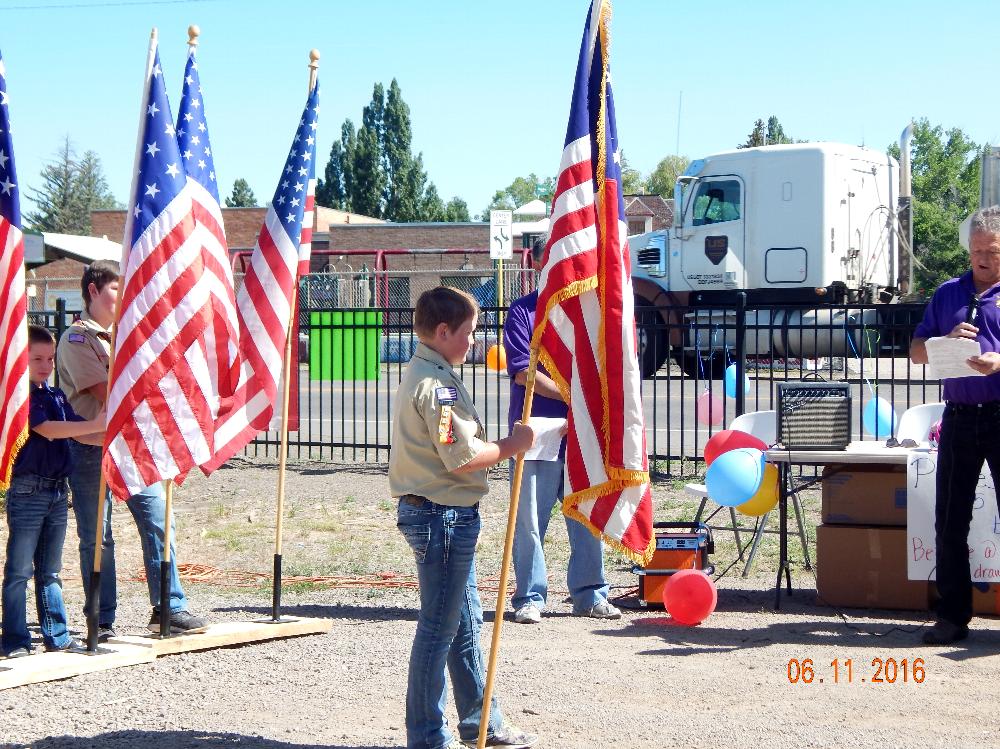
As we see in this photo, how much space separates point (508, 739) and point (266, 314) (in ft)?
9.37

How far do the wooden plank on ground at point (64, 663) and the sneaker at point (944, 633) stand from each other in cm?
393

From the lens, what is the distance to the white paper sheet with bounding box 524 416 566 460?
635 centimetres

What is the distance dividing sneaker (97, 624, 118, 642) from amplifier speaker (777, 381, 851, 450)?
3.94 metres

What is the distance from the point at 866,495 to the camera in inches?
295

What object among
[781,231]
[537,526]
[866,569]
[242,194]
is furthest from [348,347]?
[242,194]

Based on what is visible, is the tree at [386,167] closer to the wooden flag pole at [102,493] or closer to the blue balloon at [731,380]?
the blue balloon at [731,380]

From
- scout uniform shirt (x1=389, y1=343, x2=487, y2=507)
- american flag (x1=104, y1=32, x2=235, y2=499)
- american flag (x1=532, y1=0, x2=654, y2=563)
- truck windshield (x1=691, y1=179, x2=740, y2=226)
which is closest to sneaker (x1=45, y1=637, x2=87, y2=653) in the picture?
american flag (x1=104, y1=32, x2=235, y2=499)

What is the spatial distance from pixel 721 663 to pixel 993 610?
203 centimetres

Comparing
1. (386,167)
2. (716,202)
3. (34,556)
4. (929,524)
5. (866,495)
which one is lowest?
(34,556)

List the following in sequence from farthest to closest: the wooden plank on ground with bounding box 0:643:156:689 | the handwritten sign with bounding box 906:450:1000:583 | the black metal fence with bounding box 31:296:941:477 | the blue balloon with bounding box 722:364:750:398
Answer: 1. the blue balloon with bounding box 722:364:750:398
2. the black metal fence with bounding box 31:296:941:477
3. the handwritten sign with bounding box 906:450:1000:583
4. the wooden plank on ground with bounding box 0:643:156:689

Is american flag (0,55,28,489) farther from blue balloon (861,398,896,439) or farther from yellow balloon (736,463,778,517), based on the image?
blue balloon (861,398,896,439)

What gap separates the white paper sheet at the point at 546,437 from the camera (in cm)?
635

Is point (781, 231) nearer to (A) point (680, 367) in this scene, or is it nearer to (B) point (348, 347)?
(A) point (680, 367)

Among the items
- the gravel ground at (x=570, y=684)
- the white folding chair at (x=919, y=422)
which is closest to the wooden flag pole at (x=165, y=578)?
the gravel ground at (x=570, y=684)
